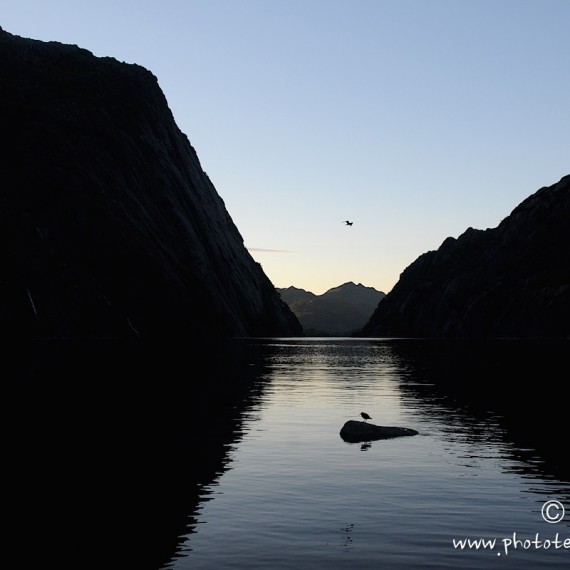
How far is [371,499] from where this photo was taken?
24297mm

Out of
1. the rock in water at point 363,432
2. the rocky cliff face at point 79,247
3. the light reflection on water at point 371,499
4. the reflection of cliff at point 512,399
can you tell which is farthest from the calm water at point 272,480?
the rocky cliff face at point 79,247

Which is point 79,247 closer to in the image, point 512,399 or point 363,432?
point 512,399

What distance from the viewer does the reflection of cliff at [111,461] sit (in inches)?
774

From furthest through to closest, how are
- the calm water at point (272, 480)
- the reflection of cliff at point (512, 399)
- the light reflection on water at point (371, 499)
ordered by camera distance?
the reflection of cliff at point (512, 399) → the calm water at point (272, 480) → the light reflection on water at point (371, 499)

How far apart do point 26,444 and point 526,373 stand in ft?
190

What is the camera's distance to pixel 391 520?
21.6 m

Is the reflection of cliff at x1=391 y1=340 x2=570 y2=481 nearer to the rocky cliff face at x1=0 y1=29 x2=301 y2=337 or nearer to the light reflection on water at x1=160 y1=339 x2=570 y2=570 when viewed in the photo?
the light reflection on water at x1=160 y1=339 x2=570 y2=570

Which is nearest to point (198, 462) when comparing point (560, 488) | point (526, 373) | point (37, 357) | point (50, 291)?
point (560, 488)

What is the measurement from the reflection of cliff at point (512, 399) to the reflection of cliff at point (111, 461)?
1213cm

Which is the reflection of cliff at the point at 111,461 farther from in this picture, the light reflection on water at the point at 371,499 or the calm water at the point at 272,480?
the light reflection on water at the point at 371,499

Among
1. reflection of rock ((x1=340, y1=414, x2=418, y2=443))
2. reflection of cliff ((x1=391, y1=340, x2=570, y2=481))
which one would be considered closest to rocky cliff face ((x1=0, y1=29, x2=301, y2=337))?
reflection of cliff ((x1=391, y1=340, x2=570, y2=481))

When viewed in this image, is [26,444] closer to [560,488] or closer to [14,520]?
[14,520]

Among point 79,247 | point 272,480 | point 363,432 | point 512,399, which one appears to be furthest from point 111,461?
point 79,247

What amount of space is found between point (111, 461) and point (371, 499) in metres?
10.7
